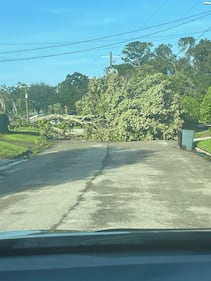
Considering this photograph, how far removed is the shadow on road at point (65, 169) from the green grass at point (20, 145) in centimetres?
372

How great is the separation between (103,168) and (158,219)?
522 inches

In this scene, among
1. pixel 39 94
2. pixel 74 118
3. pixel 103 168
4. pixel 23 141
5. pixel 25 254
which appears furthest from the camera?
pixel 39 94

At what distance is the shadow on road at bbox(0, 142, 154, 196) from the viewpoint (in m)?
19.8

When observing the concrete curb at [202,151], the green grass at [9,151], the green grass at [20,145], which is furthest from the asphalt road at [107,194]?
the green grass at [20,145]

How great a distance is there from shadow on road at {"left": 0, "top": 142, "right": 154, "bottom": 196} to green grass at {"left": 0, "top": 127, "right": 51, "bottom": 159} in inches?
146

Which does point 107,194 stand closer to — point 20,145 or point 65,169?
point 65,169

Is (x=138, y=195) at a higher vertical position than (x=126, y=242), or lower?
lower

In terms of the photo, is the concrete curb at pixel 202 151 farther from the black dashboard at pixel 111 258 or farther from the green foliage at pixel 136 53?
the green foliage at pixel 136 53

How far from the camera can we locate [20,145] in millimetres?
43438

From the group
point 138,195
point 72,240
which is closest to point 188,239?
point 72,240

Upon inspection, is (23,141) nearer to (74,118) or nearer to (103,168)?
(74,118)

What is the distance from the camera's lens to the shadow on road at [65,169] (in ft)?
65.1

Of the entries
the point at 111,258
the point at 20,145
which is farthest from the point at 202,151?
the point at 111,258

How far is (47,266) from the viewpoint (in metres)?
2.53
